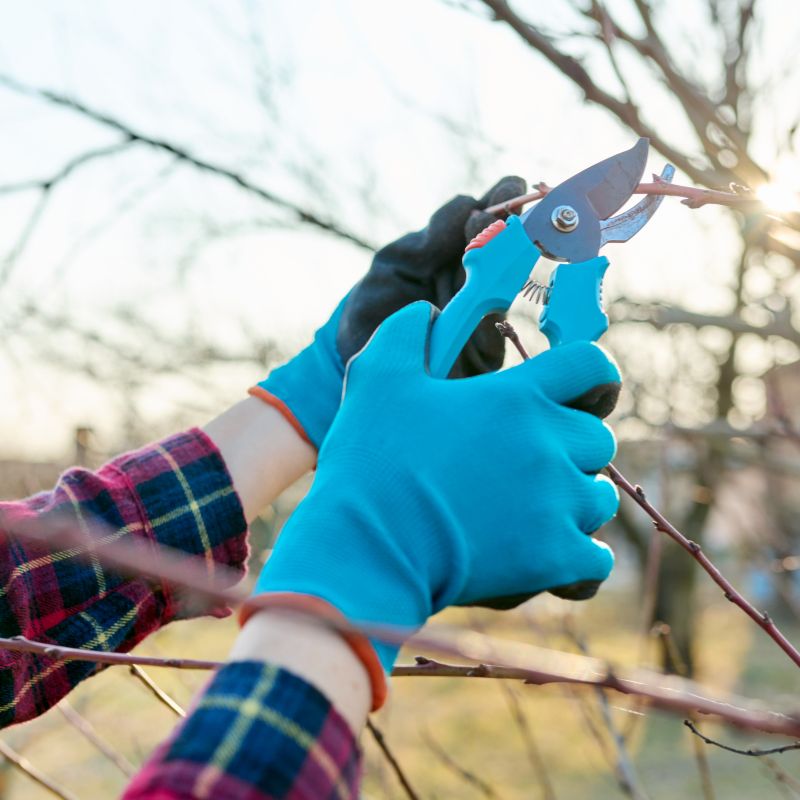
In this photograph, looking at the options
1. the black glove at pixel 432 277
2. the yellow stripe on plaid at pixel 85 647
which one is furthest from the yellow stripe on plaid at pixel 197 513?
the black glove at pixel 432 277

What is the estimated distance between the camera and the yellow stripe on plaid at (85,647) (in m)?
1.27

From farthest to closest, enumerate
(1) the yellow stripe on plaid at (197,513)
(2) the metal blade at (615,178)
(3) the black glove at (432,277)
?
(1) the yellow stripe on plaid at (197,513) < (3) the black glove at (432,277) < (2) the metal blade at (615,178)

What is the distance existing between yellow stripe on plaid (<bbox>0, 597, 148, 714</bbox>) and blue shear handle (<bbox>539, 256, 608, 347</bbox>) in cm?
73

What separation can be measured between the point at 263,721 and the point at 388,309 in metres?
0.80

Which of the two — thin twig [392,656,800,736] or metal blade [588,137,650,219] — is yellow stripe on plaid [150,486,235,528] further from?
thin twig [392,656,800,736]

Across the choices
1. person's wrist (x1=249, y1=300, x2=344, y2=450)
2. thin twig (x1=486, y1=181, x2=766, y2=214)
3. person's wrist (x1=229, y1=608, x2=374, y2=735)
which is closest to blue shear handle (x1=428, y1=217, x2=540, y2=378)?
thin twig (x1=486, y1=181, x2=766, y2=214)

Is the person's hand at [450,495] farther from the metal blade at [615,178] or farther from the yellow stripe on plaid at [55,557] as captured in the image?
the yellow stripe on plaid at [55,557]

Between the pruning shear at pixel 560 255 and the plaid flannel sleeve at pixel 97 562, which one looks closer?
the pruning shear at pixel 560 255

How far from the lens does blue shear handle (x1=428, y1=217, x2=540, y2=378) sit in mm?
1079

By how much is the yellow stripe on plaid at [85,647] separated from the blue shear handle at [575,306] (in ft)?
2.40

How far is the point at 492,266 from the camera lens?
Result: 115 centimetres

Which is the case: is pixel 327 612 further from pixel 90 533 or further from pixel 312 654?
pixel 90 533

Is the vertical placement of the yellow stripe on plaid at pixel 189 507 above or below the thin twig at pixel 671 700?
above

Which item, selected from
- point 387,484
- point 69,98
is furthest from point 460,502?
point 69,98
